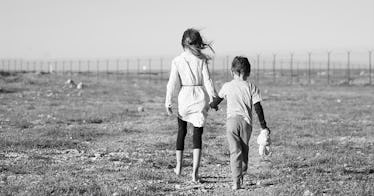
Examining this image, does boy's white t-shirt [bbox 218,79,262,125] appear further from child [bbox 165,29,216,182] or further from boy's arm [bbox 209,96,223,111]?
child [bbox 165,29,216,182]

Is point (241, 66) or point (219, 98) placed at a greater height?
point (241, 66)

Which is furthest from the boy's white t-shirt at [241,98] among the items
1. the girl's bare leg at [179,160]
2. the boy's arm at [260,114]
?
the girl's bare leg at [179,160]

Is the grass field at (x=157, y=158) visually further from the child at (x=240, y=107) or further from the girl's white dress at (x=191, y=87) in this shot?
the girl's white dress at (x=191, y=87)

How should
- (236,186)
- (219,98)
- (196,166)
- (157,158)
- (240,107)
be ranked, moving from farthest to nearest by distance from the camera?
(157,158), (196,166), (219,98), (240,107), (236,186)

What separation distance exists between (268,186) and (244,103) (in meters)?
1.14

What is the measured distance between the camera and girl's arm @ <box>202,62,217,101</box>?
8.30m

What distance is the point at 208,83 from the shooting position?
8.34 meters

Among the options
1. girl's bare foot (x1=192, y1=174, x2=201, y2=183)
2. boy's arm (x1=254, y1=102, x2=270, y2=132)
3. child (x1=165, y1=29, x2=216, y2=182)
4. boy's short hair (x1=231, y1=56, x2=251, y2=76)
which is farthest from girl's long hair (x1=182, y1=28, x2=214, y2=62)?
girl's bare foot (x1=192, y1=174, x2=201, y2=183)

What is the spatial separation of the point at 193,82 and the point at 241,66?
0.93m

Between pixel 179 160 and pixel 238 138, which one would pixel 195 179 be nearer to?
pixel 179 160

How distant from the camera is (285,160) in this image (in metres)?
10.2

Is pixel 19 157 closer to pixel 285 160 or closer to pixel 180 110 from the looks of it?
pixel 180 110

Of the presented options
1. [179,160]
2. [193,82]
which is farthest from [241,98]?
[179,160]

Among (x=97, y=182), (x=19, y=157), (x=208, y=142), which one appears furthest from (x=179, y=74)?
(x=208, y=142)
